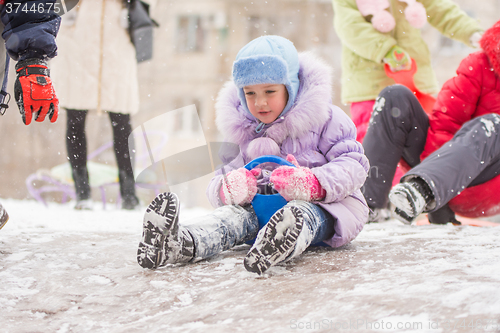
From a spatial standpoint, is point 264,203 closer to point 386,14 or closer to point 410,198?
point 410,198

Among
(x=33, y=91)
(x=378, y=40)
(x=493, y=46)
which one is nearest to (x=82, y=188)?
(x=33, y=91)

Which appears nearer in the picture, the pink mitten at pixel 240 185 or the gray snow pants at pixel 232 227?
the gray snow pants at pixel 232 227

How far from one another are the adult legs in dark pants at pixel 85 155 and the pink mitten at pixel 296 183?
186 cm

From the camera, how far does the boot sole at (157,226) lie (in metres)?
1.16

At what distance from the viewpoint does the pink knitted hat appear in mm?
2523

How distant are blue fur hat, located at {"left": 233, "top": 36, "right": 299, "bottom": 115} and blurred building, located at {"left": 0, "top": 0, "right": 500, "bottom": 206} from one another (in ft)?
23.9

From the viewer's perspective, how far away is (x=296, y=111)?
1.50m

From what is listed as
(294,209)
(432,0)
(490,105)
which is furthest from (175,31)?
(294,209)

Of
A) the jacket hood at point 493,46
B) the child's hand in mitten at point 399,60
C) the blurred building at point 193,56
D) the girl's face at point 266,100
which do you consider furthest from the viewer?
the blurred building at point 193,56

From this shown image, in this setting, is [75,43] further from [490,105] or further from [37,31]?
[490,105]

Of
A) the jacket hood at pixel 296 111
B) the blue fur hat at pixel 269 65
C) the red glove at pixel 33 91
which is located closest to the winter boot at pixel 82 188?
the red glove at pixel 33 91

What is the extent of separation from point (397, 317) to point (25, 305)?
33.1 inches

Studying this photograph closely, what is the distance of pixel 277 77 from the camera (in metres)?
1.50

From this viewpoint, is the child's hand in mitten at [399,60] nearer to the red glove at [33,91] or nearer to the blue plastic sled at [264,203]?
the blue plastic sled at [264,203]
